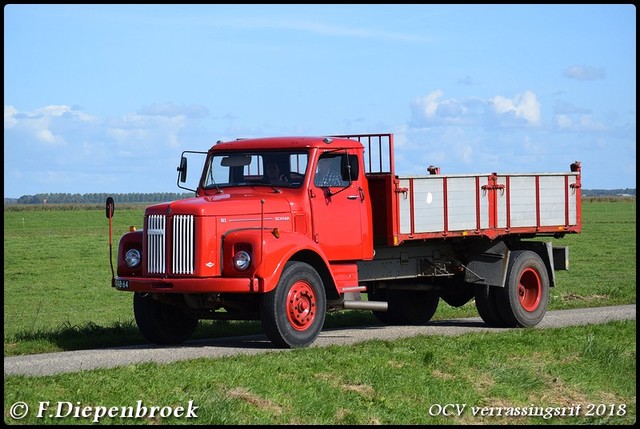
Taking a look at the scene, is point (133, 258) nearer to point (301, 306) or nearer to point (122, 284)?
point (122, 284)

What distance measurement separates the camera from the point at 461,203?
60.2ft

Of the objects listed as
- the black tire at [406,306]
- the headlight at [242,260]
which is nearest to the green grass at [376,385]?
the headlight at [242,260]

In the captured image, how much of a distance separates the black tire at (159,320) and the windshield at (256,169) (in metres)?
1.87

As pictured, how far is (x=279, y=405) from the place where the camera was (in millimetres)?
11500

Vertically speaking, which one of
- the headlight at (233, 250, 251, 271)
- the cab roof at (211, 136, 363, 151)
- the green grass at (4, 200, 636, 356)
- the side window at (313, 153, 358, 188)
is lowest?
the green grass at (4, 200, 636, 356)

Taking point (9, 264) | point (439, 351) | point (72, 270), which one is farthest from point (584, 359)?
point (9, 264)

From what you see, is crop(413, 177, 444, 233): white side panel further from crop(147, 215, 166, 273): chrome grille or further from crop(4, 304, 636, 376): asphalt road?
crop(147, 215, 166, 273): chrome grille

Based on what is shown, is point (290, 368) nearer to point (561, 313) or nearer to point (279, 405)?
point (279, 405)

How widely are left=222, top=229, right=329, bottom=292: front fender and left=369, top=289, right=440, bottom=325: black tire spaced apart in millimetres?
4875

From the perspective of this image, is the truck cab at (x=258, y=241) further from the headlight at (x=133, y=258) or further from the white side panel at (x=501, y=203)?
the white side panel at (x=501, y=203)

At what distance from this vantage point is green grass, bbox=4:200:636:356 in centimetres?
1769

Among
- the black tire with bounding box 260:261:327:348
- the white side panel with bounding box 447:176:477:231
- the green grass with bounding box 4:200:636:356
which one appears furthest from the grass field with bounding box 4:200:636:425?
the white side panel with bounding box 447:176:477:231

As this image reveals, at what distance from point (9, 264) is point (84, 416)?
108 feet

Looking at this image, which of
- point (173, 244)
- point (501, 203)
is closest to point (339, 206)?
point (173, 244)
